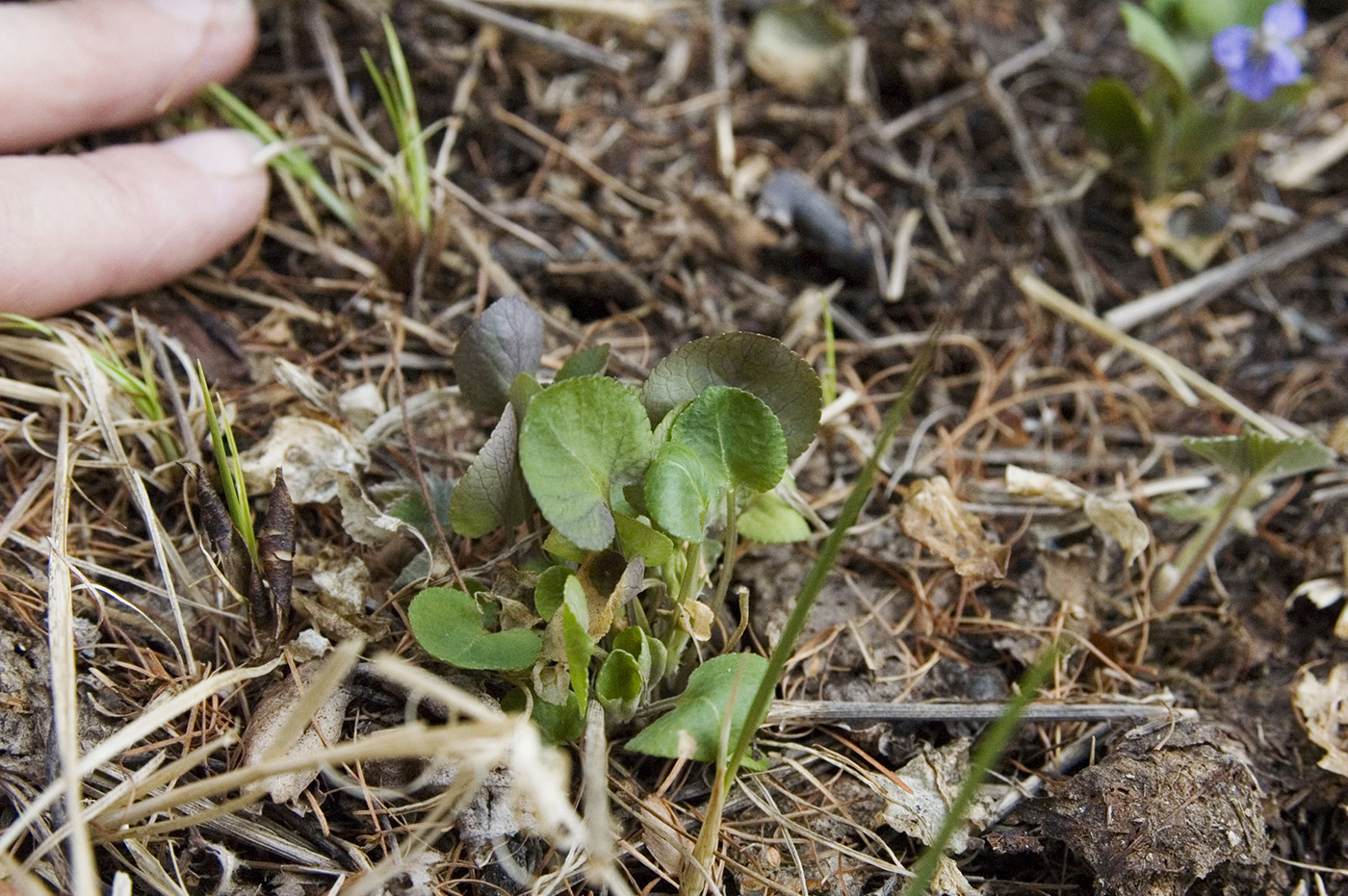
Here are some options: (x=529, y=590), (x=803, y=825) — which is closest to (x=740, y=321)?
(x=529, y=590)

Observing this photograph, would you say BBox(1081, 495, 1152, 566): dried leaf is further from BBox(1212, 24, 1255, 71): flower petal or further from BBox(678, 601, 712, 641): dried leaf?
BBox(1212, 24, 1255, 71): flower petal

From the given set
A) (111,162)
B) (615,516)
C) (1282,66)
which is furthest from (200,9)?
(1282,66)

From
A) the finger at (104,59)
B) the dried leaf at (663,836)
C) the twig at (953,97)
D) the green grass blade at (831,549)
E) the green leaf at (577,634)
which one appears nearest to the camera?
the green grass blade at (831,549)

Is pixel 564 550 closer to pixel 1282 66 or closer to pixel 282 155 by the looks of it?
pixel 282 155


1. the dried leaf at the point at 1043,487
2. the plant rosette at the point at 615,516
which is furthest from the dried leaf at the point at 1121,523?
the plant rosette at the point at 615,516

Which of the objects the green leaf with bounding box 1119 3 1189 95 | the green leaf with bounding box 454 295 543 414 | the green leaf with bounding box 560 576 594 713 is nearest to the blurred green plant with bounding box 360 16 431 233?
the green leaf with bounding box 454 295 543 414

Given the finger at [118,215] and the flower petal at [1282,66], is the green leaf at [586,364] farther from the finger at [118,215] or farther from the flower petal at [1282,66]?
the flower petal at [1282,66]
